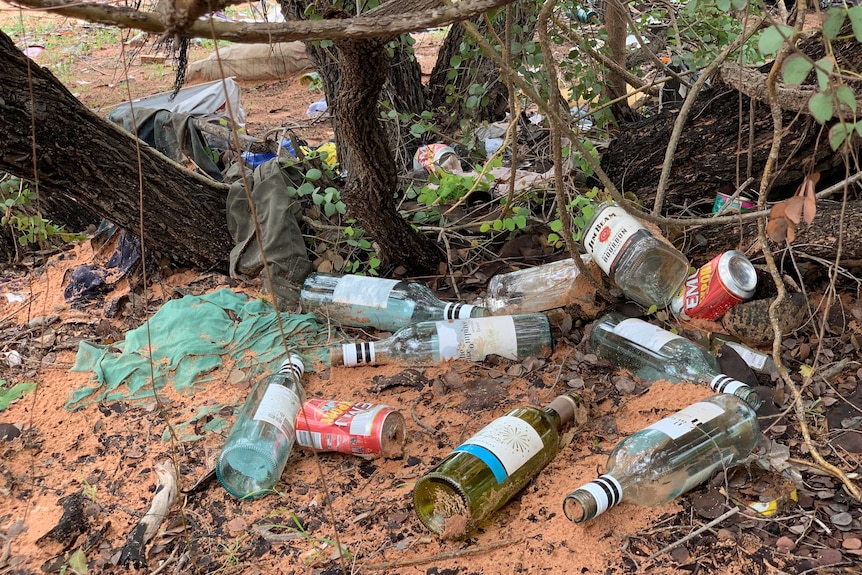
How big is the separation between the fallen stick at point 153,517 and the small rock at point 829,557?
1427mm

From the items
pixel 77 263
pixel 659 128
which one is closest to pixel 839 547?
pixel 659 128

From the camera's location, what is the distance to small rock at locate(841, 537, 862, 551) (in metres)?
1.41

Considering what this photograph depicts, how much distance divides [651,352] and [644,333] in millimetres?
58

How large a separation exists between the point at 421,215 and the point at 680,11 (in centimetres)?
163

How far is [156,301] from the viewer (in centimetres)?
263

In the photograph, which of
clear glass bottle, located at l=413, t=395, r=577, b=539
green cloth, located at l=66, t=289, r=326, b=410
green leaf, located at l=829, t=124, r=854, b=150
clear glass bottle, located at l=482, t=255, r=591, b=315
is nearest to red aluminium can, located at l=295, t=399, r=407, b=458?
clear glass bottle, located at l=413, t=395, r=577, b=539

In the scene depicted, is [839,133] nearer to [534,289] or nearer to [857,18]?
[857,18]

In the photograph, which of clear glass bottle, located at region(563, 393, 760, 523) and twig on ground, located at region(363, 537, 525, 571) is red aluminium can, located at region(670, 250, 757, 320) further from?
twig on ground, located at region(363, 537, 525, 571)

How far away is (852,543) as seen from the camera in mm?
1421

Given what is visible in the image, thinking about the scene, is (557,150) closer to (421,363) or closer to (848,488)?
(421,363)

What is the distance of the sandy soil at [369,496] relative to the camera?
1.47 metres

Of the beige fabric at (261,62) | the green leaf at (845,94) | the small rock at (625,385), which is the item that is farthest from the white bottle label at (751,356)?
the beige fabric at (261,62)

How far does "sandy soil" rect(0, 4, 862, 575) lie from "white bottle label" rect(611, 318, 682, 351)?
0.11 meters

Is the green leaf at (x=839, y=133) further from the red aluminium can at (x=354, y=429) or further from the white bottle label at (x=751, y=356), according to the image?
the red aluminium can at (x=354, y=429)
